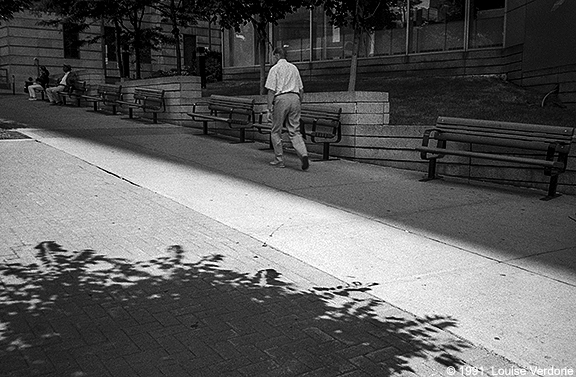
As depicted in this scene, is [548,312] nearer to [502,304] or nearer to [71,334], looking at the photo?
[502,304]

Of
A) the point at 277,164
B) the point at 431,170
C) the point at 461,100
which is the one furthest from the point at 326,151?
the point at 461,100

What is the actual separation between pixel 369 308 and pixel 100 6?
22.3 meters

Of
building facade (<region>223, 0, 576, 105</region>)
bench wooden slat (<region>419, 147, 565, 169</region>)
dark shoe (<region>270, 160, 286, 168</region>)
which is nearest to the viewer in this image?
bench wooden slat (<region>419, 147, 565, 169</region>)

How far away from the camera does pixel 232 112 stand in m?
14.2

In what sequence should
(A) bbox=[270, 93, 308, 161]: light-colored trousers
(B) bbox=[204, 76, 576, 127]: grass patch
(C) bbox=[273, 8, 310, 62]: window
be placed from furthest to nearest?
1. (C) bbox=[273, 8, 310, 62]: window
2. (B) bbox=[204, 76, 576, 127]: grass patch
3. (A) bbox=[270, 93, 308, 161]: light-colored trousers

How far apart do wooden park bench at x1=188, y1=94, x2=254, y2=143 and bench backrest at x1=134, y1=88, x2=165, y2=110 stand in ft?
7.53

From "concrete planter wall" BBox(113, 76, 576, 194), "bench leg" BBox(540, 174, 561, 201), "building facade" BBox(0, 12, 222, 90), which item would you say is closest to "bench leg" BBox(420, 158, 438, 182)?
"concrete planter wall" BBox(113, 76, 576, 194)

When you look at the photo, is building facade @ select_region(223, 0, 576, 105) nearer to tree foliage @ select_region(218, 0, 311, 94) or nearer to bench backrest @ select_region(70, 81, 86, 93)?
tree foliage @ select_region(218, 0, 311, 94)

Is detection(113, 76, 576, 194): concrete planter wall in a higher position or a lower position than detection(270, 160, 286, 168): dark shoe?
higher

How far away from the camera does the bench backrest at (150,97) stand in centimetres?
1791

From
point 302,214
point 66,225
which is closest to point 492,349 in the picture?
point 302,214

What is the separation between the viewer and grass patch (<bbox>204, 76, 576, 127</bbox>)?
12.4 meters

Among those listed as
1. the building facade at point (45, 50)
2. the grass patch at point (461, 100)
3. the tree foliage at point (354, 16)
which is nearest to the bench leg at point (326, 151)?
the grass patch at point (461, 100)

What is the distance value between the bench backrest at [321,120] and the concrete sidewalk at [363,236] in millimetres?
710
